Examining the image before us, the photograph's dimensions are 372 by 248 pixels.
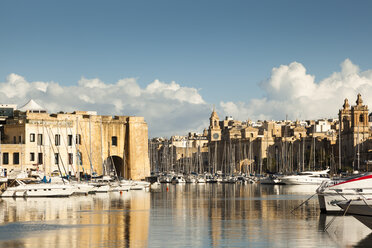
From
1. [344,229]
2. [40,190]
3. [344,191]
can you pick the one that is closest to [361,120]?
[40,190]

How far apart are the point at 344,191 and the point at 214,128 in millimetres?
161404

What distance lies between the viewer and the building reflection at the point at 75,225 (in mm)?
20609

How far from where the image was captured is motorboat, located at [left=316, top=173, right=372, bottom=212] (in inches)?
1036

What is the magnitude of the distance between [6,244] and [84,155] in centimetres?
4354

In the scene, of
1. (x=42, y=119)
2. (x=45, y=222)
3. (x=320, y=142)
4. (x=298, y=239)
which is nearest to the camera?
(x=298, y=239)

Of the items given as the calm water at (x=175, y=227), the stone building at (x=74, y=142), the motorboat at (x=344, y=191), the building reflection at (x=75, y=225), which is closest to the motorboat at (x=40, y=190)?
the building reflection at (x=75, y=225)

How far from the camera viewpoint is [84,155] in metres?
63.5

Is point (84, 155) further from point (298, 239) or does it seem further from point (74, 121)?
point (298, 239)

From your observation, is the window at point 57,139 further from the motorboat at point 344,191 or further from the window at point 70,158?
the motorboat at point 344,191

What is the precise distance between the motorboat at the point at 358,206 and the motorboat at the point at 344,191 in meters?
0.49

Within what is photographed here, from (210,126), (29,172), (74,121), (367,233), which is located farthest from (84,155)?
(210,126)

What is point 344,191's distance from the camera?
27.4m

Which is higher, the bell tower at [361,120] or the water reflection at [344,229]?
the bell tower at [361,120]

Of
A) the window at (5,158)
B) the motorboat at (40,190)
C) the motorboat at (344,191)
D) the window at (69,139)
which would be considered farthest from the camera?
the window at (69,139)
